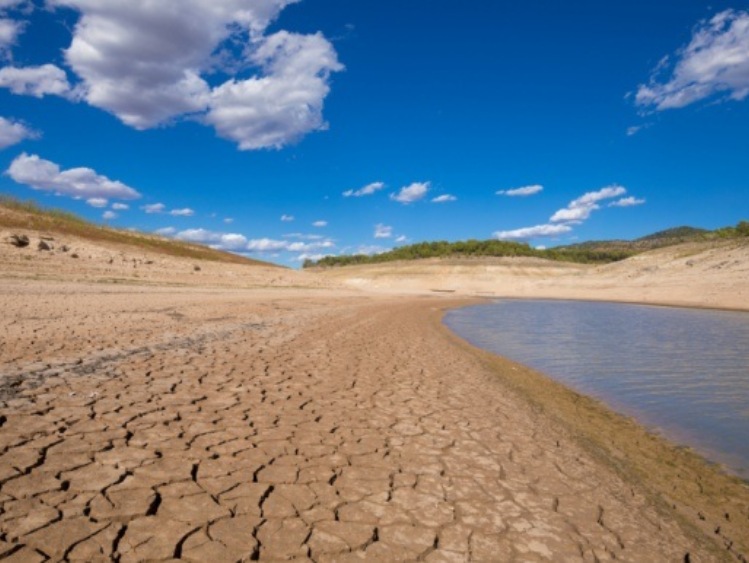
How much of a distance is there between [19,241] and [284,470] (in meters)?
27.0

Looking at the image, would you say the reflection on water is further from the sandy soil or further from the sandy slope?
the sandy slope

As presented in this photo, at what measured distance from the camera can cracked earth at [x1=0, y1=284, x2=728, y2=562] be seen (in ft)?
10.2

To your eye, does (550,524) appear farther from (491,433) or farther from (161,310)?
(161,310)

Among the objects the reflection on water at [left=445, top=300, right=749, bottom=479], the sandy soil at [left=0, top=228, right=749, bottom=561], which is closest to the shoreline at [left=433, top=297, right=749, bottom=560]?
the sandy soil at [left=0, top=228, right=749, bottom=561]

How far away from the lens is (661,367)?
1073cm

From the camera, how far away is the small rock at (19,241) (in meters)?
23.3

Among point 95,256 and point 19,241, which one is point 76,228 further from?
point 19,241

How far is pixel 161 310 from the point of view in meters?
15.1

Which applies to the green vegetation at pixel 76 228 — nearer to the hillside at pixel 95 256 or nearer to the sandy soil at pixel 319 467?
the hillside at pixel 95 256

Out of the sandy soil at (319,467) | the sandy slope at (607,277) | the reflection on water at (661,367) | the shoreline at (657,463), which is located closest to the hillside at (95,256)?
the sandy soil at (319,467)

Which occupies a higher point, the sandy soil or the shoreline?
the sandy soil

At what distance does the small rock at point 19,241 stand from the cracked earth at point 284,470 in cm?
1933

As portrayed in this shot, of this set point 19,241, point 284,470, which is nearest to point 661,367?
point 284,470

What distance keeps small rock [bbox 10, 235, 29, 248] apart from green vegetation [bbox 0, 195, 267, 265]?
1.74 meters
